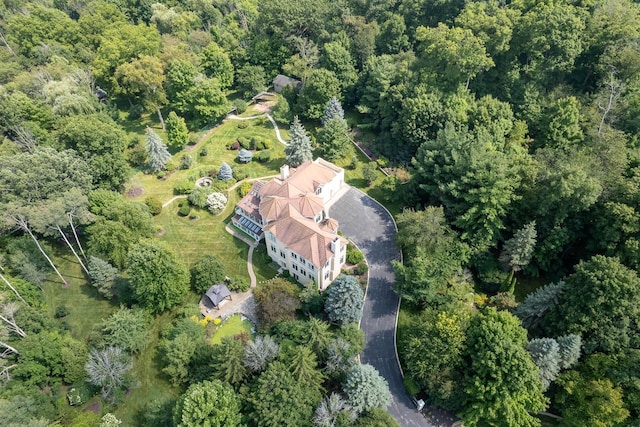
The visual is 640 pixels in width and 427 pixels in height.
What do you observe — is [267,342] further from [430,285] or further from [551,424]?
[551,424]

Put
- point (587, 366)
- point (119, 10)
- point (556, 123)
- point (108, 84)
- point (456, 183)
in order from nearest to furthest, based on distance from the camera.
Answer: point (587, 366)
point (456, 183)
point (556, 123)
point (108, 84)
point (119, 10)

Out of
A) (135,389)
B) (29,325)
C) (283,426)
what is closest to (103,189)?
(29,325)

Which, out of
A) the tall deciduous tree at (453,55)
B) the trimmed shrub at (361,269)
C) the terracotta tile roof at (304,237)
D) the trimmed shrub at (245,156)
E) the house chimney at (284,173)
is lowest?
the trimmed shrub at (245,156)

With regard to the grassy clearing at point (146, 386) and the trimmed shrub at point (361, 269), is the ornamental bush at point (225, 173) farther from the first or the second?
the trimmed shrub at point (361, 269)

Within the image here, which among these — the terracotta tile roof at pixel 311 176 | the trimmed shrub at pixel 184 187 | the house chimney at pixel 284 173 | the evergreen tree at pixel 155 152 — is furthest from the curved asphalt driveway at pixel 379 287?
the evergreen tree at pixel 155 152

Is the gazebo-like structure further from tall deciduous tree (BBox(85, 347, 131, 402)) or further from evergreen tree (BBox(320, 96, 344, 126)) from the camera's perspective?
evergreen tree (BBox(320, 96, 344, 126))

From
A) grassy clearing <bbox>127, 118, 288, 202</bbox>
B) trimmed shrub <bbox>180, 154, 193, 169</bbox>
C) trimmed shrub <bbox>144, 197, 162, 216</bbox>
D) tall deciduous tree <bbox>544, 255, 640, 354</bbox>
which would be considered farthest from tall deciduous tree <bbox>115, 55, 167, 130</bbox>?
tall deciduous tree <bbox>544, 255, 640, 354</bbox>
